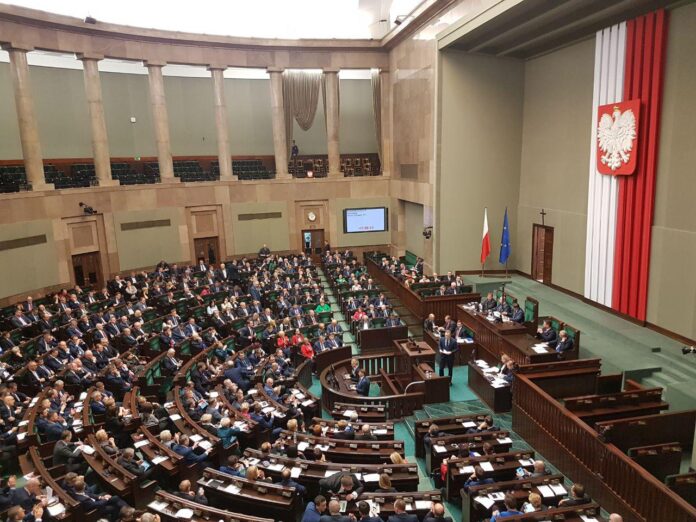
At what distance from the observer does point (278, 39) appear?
70.6 feet

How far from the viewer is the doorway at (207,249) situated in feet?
71.1

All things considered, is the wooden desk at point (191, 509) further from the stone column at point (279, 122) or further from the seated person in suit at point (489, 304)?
the stone column at point (279, 122)

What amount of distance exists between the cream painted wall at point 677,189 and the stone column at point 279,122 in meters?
14.8

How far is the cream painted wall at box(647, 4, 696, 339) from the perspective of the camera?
10914 millimetres

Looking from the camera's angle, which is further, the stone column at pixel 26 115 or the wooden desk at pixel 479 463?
the stone column at pixel 26 115

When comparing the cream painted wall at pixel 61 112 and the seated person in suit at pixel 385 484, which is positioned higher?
the cream painted wall at pixel 61 112

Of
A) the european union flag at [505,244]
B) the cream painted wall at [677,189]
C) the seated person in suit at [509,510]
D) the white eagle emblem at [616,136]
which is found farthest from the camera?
the european union flag at [505,244]

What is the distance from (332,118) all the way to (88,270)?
11638mm

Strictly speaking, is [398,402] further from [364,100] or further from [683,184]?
[364,100]

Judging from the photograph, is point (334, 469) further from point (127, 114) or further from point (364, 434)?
point (127, 114)

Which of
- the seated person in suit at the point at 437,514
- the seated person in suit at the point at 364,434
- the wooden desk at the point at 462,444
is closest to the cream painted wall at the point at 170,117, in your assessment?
the seated person in suit at the point at 364,434

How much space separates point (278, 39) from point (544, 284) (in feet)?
47.3

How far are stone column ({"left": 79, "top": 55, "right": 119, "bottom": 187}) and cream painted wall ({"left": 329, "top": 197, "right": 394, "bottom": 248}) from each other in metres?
9.01

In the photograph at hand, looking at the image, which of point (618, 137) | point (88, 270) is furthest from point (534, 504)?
point (88, 270)
